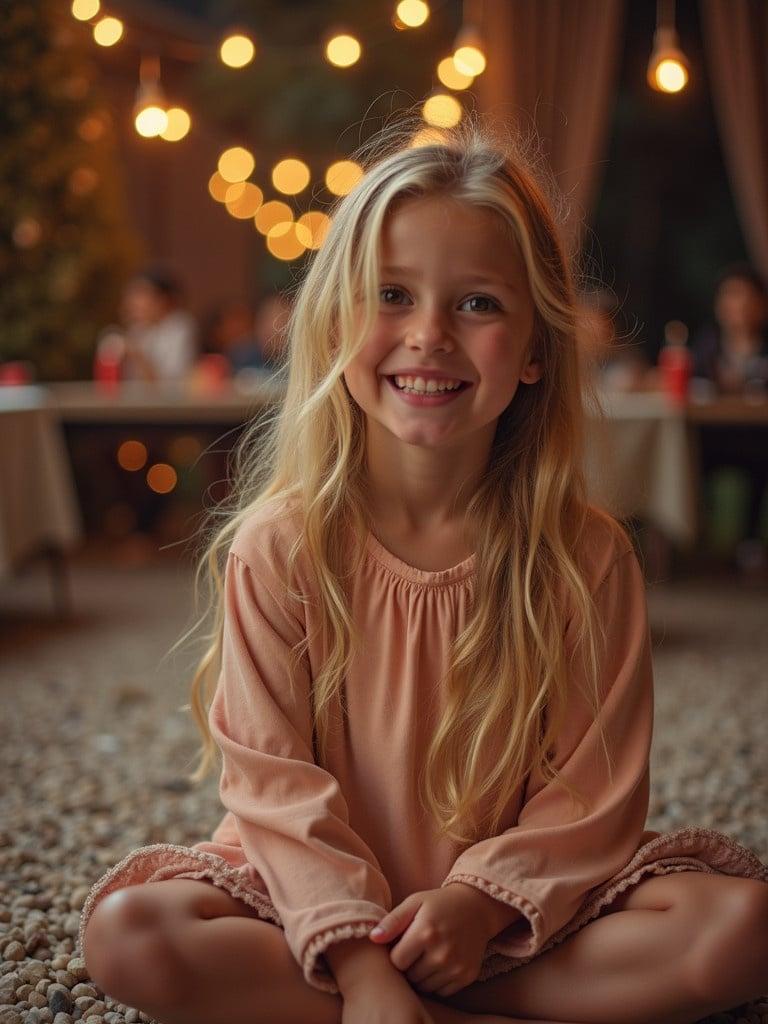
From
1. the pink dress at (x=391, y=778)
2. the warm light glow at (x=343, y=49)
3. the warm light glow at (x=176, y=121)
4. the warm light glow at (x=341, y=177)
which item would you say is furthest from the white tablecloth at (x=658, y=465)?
the pink dress at (x=391, y=778)

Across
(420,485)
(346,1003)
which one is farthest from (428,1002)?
(420,485)

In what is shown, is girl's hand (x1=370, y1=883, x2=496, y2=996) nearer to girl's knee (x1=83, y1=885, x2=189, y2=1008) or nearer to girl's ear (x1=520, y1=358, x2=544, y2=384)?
girl's knee (x1=83, y1=885, x2=189, y2=1008)

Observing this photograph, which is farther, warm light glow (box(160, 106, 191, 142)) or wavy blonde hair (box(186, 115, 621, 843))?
warm light glow (box(160, 106, 191, 142))

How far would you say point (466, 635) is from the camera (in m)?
1.24

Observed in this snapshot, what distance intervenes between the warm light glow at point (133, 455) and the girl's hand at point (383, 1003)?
16.3ft

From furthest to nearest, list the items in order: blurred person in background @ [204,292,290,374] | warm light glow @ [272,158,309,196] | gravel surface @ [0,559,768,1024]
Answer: warm light glow @ [272,158,309,196]
blurred person in background @ [204,292,290,374]
gravel surface @ [0,559,768,1024]

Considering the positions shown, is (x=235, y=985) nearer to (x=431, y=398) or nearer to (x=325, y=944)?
(x=325, y=944)

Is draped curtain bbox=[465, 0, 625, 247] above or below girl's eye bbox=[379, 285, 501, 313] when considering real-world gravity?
above

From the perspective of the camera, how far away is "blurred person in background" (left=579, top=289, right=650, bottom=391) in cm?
139

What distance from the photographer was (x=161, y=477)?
606 centimetres

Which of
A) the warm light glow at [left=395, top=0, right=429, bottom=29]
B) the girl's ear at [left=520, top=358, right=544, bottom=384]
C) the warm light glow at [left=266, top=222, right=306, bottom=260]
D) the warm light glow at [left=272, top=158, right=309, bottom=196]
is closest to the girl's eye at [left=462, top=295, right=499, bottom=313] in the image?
the girl's ear at [left=520, top=358, right=544, bottom=384]

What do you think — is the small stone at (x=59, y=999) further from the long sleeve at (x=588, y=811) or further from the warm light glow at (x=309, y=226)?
the warm light glow at (x=309, y=226)

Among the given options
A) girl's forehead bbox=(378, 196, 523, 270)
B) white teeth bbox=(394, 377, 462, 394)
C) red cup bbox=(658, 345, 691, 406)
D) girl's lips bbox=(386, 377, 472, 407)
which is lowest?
red cup bbox=(658, 345, 691, 406)

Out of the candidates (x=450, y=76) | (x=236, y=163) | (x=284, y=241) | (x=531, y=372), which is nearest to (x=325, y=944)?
(x=531, y=372)
